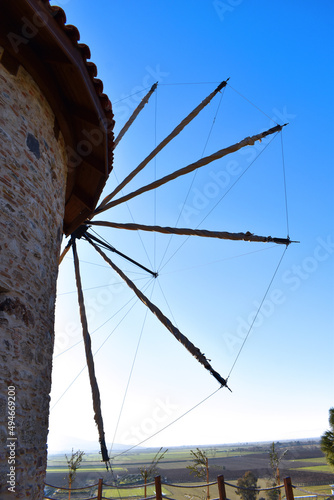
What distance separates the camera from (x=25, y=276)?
302 centimetres

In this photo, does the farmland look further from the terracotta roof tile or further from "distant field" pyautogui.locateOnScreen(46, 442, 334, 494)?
the terracotta roof tile

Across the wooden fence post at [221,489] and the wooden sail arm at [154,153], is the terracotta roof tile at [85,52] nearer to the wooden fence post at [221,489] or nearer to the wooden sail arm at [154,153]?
the wooden sail arm at [154,153]

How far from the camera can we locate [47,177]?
3666 mm

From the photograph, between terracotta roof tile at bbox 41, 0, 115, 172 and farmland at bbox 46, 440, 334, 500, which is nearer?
terracotta roof tile at bbox 41, 0, 115, 172

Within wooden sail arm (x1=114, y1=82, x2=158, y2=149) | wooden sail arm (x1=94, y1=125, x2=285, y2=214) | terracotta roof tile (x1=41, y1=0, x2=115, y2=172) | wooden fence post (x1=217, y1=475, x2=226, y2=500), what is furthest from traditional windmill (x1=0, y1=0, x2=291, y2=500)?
wooden fence post (x1=217, y1=475, x2=226, y2=500)

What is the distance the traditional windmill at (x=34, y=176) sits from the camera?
2.75 metres

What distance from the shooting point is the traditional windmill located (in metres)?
2.75

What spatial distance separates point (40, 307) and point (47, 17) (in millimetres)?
2559

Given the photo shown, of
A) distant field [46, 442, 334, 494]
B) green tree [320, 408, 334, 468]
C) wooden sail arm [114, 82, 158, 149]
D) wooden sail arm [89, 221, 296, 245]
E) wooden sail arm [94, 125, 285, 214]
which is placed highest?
wooden sail arm [114, 82, 158, 149]

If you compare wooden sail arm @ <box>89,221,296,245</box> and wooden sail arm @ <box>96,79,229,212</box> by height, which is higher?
wooden sail arm @ <box>96,79,229,212</box>

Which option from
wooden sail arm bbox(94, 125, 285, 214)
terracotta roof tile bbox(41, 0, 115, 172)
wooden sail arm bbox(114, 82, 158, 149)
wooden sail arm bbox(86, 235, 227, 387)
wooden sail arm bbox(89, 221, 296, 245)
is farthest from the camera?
wooden sail arm bbox(114, 82, 158, 149)

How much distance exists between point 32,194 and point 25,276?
79 cm

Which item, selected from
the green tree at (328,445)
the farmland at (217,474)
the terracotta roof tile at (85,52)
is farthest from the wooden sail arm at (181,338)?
the green tree at (328,445)

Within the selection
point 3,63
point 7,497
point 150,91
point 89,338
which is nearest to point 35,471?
point 7,497
